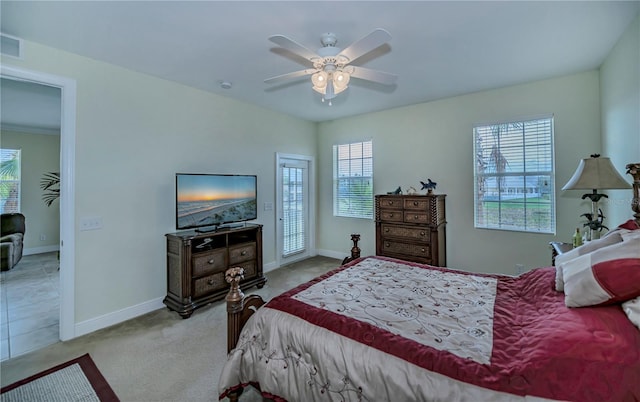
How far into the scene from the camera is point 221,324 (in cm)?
290

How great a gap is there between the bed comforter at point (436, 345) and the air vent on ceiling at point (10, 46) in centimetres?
308

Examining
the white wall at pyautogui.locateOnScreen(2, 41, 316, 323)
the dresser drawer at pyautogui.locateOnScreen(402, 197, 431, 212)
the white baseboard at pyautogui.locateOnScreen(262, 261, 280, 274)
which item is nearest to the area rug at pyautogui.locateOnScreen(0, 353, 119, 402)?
the white wall at pyautogui.locateOnScreen(2, 41, 316, 323)

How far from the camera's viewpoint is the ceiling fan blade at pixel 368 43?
1706 millimetres

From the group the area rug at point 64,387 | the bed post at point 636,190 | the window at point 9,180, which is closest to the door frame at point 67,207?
the area rug at point 64,387

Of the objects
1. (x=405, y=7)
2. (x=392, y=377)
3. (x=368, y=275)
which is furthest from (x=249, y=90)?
(x=392, y=377)

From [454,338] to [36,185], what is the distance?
8.47m

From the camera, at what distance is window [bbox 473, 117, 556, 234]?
3.52 m

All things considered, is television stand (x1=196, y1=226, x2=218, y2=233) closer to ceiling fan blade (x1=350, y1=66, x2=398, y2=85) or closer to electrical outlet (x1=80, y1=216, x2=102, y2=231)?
electrical outlet (x1=80, y1=216, x2=102, y2=231)

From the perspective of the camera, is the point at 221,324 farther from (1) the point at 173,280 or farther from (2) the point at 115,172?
(2) the point at 115,172

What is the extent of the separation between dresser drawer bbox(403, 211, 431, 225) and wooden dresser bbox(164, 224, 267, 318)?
227cm

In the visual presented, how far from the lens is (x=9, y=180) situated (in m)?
5.72

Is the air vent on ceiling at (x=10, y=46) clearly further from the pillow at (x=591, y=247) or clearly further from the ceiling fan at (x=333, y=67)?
the pillow at (x=591, y=247)

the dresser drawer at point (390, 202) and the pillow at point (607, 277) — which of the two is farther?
the dresser drawer at point (390, 202)

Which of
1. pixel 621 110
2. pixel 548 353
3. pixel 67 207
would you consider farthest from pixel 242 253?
pixel 621 110
